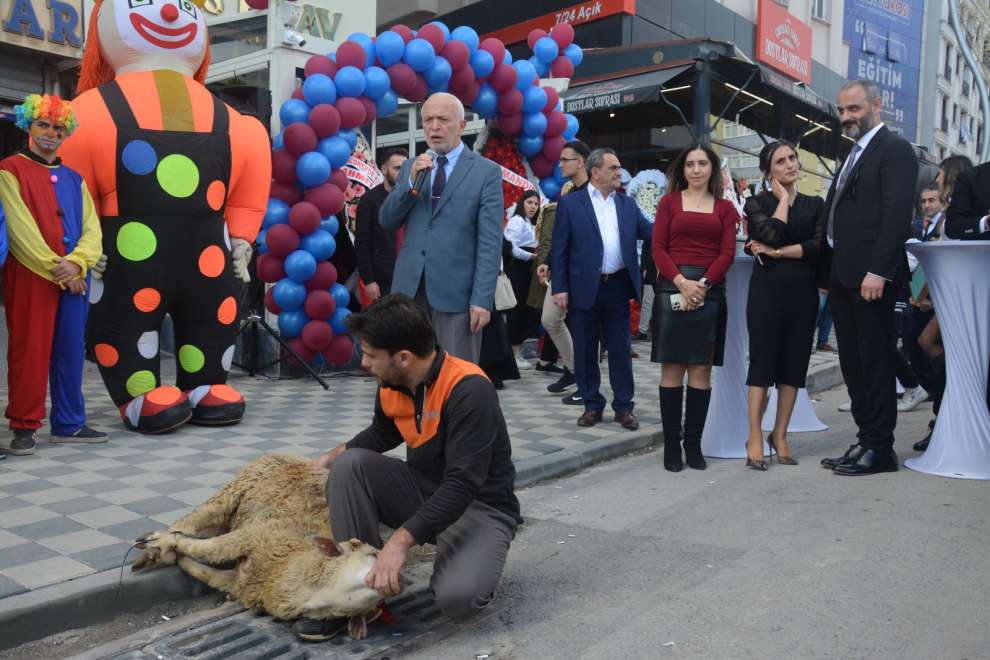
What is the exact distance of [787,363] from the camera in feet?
17.0

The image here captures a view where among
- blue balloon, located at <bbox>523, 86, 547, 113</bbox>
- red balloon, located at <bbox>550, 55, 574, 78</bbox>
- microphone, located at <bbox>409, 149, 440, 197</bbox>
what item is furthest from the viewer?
red balloon, located at <bbox>550, 55, 574, 78</bbox>

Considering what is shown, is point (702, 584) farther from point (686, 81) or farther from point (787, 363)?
point (686, 81)

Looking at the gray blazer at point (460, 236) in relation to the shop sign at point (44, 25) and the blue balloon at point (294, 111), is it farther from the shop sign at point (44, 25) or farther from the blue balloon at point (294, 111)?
the shop sign at point (44, 25)

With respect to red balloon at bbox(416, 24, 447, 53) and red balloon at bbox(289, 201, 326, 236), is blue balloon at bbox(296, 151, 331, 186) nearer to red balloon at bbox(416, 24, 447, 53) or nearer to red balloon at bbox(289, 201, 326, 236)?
red balloon at bbox(289, 201, 326, 236)

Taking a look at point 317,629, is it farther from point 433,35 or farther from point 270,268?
point 433,35

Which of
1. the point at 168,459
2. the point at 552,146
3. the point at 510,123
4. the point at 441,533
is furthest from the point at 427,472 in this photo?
the point at 552,146

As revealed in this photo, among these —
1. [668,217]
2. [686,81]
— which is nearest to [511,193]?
[668,217]

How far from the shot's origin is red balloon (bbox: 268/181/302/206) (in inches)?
277

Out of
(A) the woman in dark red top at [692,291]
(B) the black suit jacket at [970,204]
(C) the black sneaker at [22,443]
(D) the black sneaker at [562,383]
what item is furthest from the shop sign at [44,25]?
(B) the black suit jacket at [970,204]

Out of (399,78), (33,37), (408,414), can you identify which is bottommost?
(408,414)

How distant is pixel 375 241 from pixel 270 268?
0.84 meters

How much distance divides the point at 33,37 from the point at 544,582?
30.2 ft

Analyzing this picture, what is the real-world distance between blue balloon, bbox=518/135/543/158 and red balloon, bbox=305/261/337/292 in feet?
9.30

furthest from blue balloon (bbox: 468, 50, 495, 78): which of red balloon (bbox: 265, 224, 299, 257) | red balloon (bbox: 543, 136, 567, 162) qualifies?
red balloon (bbox: 265, 224, 299, 257)
